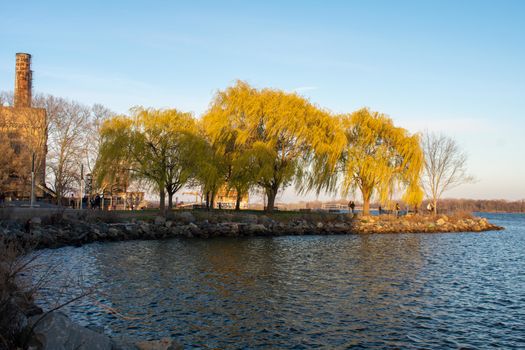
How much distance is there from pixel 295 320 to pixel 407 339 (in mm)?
2554

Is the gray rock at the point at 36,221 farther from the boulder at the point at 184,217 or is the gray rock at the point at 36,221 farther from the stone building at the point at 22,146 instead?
the stone building at the point at 22,146

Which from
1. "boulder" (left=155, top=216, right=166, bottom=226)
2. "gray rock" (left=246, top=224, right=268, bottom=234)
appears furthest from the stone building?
"gray rock" (left=246, top=224, right=268, bottom=234)

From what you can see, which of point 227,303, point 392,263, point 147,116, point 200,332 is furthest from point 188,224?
point 200,332

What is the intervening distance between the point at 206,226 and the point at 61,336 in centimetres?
2541

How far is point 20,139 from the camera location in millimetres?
42438

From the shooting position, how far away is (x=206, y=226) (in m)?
31.5

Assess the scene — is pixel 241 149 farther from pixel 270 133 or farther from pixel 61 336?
pixel 61 336

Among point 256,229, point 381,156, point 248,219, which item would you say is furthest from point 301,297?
point 381,156

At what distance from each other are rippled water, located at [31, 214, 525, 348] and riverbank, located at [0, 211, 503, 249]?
322 centimetres

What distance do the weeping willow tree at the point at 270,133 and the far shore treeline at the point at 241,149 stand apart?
85 mm

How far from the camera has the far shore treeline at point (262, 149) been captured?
34500 mm

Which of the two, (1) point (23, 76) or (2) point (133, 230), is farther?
(1) point (23, 76)

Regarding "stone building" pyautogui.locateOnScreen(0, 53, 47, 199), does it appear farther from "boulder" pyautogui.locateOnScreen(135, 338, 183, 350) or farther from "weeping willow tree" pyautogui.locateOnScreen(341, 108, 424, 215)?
"boulder" pyautogui.locateOnScreen(135, 338, 183, 350)

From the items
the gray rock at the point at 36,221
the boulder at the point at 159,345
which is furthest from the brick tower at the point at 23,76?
the boulder at the point at 159,345
